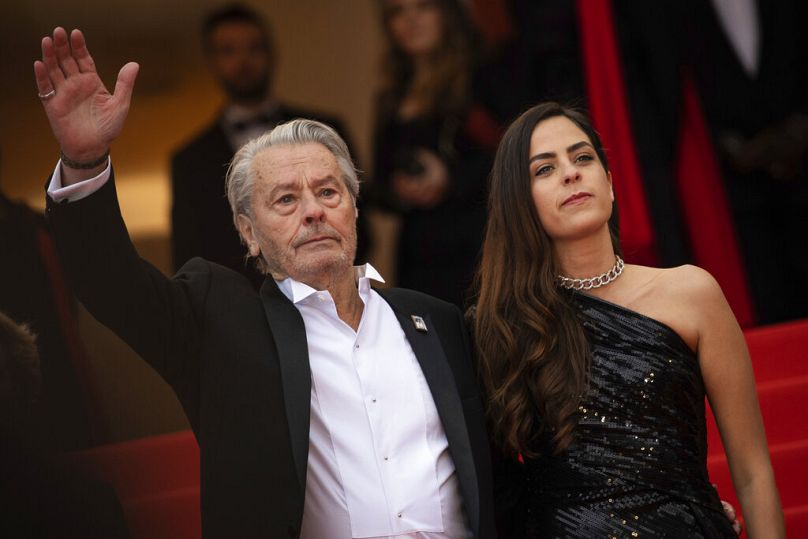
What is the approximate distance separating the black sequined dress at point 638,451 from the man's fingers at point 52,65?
130cm

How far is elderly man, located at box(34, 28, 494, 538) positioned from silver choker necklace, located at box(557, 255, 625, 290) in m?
0.27

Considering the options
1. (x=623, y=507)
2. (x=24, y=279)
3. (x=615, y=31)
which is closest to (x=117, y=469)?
(x=24, y=279)

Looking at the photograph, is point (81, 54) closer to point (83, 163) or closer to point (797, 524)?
point (83, 163)

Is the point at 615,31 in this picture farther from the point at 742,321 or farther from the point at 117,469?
the point at 117,469

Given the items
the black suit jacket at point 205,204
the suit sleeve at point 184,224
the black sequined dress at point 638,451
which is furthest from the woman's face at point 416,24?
the black sequined dress at point 638,451

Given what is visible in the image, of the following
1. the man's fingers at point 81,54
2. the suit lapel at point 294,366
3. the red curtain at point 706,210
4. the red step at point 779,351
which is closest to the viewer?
the man's fingers at point 81,54

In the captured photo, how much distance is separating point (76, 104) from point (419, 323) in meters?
0.91

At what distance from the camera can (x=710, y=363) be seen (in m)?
2.65

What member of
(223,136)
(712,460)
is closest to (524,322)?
(712,460)

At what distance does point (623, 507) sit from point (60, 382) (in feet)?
6.63

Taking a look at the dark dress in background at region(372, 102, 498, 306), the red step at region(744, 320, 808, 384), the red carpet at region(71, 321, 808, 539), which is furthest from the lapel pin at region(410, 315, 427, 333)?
the dark dress in background at region(372, 102, 498, 306)

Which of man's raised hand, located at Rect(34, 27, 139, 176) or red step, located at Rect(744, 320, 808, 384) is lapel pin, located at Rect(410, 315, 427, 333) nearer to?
man's raised hand, located at Rect(34, 27, 139, 176)

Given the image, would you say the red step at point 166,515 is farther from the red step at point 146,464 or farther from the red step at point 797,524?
the red step at point 797,524

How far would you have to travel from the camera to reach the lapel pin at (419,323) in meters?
2.71
